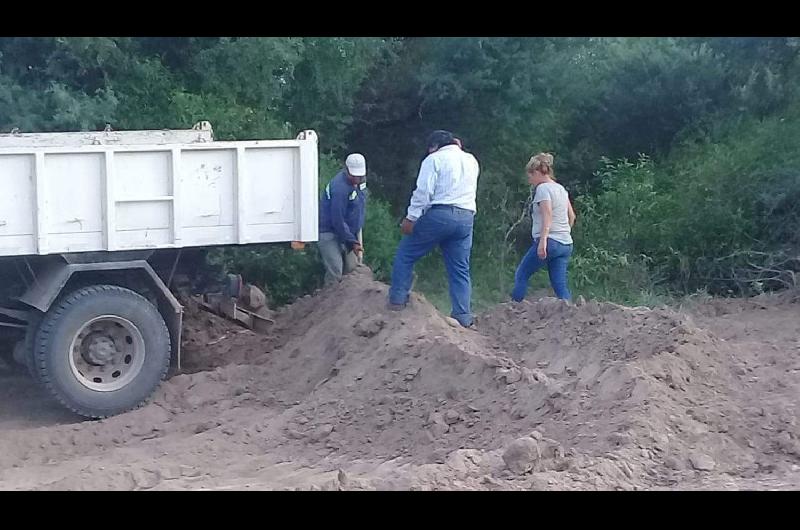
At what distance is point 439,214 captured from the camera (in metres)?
9.16

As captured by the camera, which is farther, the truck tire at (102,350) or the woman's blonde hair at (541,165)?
the woman's blonde hair at (541,165)

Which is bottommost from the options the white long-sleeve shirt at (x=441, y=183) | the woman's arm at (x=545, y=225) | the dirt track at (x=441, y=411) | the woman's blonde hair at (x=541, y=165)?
the dirt track at (x=441, y=411)

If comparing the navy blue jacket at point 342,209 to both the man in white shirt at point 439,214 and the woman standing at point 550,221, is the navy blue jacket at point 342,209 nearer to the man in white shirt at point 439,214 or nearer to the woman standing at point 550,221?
the man in white shirt at point 439,214

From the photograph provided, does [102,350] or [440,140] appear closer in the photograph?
[102,350]

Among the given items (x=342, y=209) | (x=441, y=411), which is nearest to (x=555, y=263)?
(x=342, y=209)

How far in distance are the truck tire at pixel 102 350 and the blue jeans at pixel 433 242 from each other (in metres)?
1.93

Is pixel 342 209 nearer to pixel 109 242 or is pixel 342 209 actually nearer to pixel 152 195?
pixel 152 195

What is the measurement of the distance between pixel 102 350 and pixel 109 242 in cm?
81

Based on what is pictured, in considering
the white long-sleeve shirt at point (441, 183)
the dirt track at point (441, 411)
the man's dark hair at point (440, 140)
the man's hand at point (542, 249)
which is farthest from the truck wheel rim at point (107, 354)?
the man's hand at point (542, 249)

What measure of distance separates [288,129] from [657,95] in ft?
18.6

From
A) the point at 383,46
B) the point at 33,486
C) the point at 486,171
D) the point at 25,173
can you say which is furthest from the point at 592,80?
the point at 33,486

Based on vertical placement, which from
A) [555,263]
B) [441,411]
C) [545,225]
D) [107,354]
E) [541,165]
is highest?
[541,165]

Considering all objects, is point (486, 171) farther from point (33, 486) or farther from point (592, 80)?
point (33, 486)

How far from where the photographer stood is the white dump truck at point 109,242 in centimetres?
820
